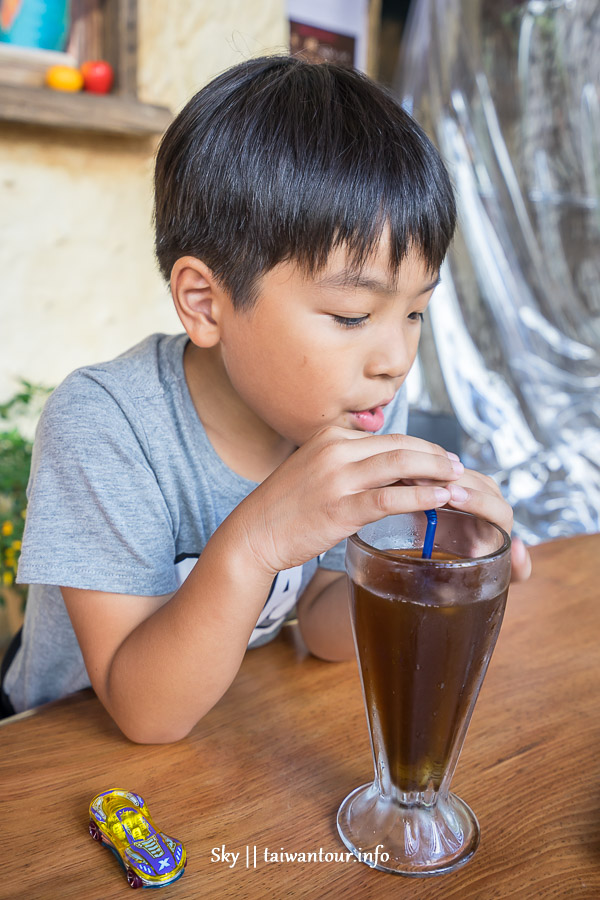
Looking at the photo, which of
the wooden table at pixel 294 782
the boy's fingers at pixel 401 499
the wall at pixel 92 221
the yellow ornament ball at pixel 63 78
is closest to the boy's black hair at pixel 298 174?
the boy's fingers at pixel 401 499

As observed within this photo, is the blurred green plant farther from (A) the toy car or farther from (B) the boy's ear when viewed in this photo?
(A) the toy car

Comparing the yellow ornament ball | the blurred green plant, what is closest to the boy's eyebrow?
the blurred green plant

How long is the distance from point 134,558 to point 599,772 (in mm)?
461

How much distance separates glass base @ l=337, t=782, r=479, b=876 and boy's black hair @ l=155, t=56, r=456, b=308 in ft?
1.53

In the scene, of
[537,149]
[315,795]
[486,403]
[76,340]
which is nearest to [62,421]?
[315,795]

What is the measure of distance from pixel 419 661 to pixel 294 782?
169 millimetres

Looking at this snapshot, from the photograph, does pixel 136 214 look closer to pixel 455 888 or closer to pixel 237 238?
pixel 237 238

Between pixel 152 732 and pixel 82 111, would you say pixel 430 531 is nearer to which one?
pixel 152 732

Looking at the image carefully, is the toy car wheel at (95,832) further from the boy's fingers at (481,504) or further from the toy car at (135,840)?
the boy's fingers at (481,504)

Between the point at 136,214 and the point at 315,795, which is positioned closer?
the point at 315,795

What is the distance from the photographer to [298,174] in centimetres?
76

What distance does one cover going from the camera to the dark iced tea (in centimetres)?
51

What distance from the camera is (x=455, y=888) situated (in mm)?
508

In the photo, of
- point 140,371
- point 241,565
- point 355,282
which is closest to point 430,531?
point 241,565
